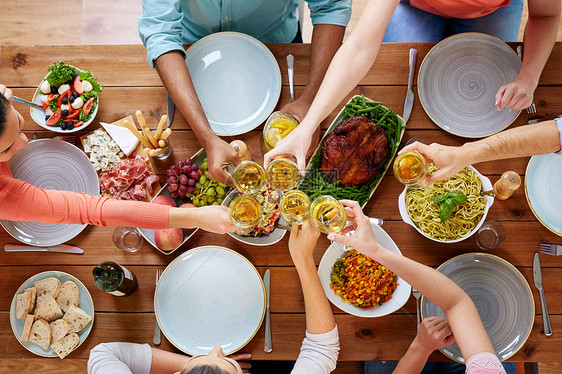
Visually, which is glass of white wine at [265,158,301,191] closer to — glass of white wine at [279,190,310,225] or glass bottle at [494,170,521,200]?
glass of white wine at [279,190,310,225]

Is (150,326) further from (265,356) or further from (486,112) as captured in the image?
(486,112)

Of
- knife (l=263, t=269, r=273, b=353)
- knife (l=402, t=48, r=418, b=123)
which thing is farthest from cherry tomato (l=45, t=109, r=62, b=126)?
knife (l=402, t=48, r=418, b=123)

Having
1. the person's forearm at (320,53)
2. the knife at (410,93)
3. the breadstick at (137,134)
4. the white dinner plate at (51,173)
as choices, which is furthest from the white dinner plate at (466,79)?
the white dinner plate at (51,173)

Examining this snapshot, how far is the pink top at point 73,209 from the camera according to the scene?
1401 mm

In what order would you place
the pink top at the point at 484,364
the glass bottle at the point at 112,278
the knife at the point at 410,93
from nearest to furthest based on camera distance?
the pink top at the point at 484,364 < the glass bottle at the point at 112,278 < the knife at the point at 410,93

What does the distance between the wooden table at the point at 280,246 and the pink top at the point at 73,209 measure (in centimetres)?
17

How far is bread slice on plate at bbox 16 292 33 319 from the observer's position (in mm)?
1479

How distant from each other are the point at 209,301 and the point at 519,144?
1247mm

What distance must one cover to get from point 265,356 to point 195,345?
27 cm

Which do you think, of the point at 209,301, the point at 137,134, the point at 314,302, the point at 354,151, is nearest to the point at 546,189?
the point at 354,151

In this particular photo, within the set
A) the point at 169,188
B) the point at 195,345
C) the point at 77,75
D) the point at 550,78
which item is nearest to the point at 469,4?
the point at 550,78

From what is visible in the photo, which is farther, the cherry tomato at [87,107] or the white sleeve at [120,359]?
the cherry tomato at [87,107]

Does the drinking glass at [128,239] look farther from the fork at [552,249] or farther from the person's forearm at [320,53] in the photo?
the fork at [552,249]

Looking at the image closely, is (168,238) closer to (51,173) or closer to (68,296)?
(68,296)
